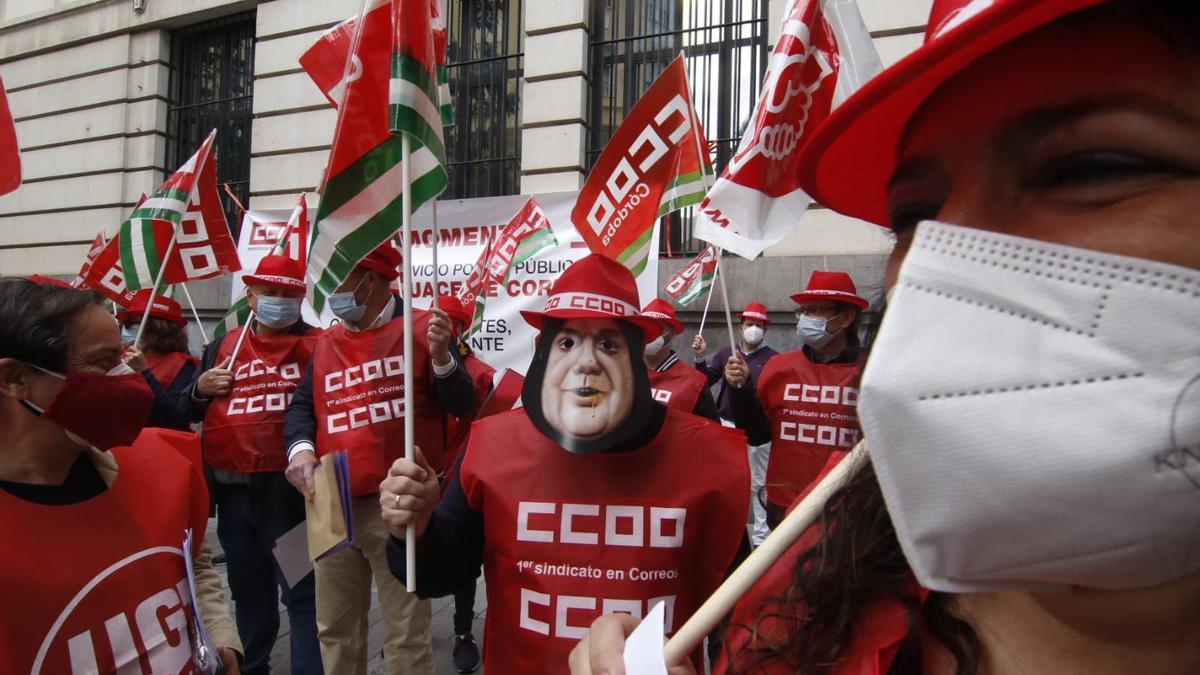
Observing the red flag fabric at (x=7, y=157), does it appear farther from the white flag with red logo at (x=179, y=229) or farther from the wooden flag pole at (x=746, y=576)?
the wooden flag pole at (x=746, y=576)

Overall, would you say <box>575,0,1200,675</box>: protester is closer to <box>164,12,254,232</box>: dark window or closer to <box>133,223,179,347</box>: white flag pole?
<box>133,223,179,347</box>: white flag pole

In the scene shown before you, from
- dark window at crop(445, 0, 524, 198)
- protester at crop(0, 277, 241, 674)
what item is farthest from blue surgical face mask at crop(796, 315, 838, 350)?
dark window at crop(445, 0, 524, 198)

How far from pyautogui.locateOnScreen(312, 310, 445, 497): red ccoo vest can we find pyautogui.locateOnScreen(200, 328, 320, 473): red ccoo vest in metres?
0.40

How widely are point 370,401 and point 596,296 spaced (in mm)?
1907

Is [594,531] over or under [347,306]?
under

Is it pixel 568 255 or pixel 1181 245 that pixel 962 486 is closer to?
pixel 1181 245

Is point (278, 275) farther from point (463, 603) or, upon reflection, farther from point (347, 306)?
point (463, 603)

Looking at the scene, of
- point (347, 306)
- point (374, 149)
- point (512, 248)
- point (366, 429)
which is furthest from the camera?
point (512, 248)

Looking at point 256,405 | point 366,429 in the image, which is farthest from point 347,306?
point 256,405

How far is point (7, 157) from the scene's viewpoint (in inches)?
114

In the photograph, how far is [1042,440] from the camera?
0.65 m

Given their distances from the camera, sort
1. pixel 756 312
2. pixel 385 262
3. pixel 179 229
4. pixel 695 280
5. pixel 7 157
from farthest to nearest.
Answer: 1. pixel 756 312
2. pixel 695 280
3. pixel 179 229
4. pixel 385 262
5. pixel 7 157

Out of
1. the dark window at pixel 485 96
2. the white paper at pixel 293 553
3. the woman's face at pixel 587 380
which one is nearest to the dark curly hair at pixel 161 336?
the white paper at pixel 293 553

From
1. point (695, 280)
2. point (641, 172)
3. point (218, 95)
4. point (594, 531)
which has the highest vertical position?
point (218, 95)
